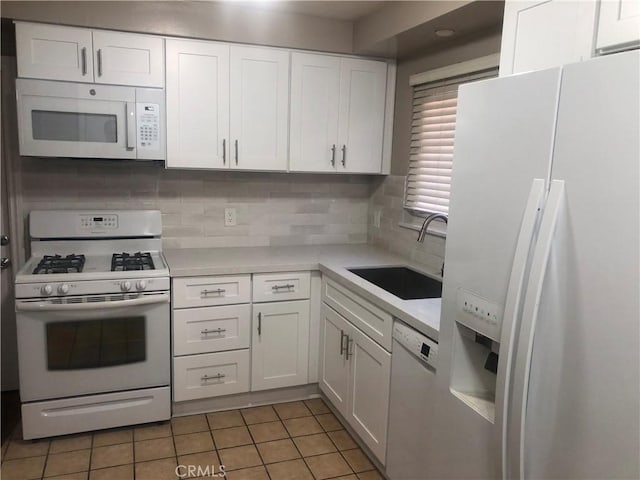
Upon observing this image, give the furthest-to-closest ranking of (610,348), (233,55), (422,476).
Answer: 1. (233,55)
2. (422,476)
3. (610,348)

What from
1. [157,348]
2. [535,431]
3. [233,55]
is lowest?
[157,348]

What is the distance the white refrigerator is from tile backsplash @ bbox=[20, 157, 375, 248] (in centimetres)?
199

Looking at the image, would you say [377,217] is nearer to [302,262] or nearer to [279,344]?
[302,262]

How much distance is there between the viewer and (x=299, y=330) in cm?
300

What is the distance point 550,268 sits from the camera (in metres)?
1.18

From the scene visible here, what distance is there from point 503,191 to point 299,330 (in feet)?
6.21

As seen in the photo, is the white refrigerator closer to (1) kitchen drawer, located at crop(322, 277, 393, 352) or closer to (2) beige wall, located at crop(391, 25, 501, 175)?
(1) kitchen drawer, located at crop(322, 277, 393, 352)

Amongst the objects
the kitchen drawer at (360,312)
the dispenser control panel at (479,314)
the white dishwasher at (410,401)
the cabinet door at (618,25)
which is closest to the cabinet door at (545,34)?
the cabinet door at (618,25)

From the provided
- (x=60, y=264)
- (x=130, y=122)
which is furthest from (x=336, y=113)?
(x=60, y=264)

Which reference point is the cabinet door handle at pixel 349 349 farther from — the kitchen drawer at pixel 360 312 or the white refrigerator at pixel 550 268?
the white refrigerator at pixel 550 268

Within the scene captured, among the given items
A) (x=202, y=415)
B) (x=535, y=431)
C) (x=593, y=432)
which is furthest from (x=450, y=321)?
(x=202, y=415)

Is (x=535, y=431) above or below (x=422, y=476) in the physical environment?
above

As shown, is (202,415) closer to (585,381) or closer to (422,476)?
(422,476)

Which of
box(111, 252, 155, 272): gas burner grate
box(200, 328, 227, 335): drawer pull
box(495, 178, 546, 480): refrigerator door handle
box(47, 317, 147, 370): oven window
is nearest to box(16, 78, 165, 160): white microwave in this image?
box(111, 252, 155, 272): gas burner grate
